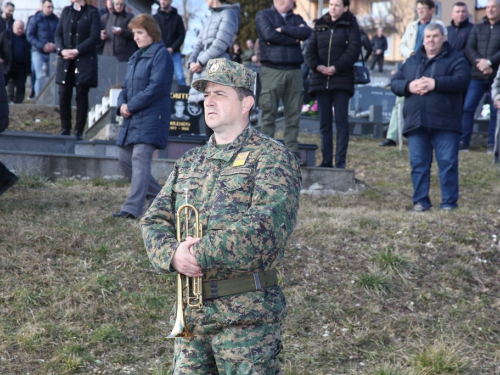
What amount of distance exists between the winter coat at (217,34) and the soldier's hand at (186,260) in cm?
584

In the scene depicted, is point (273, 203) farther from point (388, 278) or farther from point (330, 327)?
point (388, 278)

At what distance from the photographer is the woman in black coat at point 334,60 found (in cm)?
980

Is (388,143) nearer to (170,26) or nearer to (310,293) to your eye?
(170,26)

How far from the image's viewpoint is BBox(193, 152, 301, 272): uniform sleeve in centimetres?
324

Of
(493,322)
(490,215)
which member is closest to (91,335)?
(493,322)

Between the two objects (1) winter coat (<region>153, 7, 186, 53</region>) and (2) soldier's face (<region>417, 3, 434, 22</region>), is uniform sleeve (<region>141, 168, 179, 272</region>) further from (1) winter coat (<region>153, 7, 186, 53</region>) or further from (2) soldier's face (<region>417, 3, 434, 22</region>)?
(1) winter coat (<region>153, 7, 186, 53</region>)

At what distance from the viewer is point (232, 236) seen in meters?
3.24

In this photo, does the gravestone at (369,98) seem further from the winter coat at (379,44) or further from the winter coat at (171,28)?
the winter coat at (379,44)

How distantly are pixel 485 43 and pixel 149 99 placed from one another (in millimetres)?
6830

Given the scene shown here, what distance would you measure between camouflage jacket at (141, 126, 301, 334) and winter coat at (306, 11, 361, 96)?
Answer: 6.34 m

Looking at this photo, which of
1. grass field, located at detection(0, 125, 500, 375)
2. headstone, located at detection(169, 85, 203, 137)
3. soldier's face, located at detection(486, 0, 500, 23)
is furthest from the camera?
headstone, located at detection(169, 85, 203, 137)

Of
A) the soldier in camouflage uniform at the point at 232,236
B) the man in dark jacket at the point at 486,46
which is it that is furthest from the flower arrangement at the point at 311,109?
the soldier in camouflage uniform at the point at 232,236

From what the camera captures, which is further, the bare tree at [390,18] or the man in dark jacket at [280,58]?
the bare tree at [390,18]

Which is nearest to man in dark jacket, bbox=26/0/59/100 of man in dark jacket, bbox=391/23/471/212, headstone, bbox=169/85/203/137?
headstone, bbox=169/85/203/137
